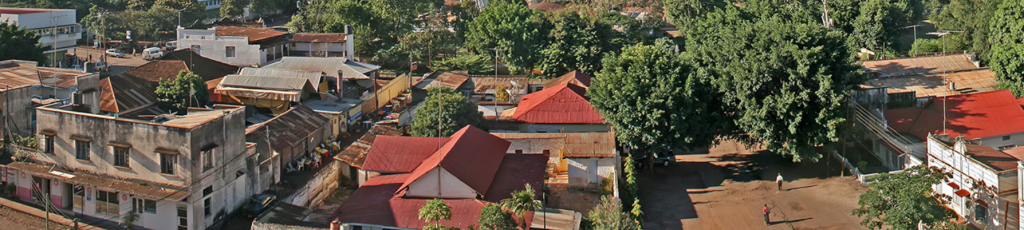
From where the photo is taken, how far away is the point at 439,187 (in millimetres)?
26891

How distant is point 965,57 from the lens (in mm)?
51156

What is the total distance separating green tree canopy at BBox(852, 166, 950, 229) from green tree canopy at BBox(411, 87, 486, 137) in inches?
578

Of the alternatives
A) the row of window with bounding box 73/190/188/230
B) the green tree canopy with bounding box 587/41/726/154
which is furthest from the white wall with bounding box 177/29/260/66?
the green tree canopy with bounding box 587/41/726/154

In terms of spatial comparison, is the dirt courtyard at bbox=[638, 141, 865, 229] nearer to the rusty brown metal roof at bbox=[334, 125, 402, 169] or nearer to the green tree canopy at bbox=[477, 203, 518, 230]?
the green tree canopy at bbox=[477, 203, 518, 230]

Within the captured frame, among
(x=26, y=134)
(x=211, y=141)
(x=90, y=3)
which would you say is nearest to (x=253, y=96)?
(x=26, y=134)

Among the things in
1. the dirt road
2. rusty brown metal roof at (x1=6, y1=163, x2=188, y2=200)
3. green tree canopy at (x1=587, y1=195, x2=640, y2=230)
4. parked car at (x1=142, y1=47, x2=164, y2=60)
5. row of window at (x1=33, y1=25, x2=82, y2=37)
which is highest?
row of window at (x1=33, y1=25, x2=82, y2=37)

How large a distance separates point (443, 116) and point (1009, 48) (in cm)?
2821

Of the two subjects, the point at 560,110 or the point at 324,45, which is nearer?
the point at 560,110

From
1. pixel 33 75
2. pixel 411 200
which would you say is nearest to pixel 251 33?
pixel 33 75

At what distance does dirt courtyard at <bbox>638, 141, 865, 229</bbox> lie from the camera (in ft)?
91.7

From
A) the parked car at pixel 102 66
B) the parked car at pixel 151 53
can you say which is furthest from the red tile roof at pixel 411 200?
the parked car at pixel 151 53

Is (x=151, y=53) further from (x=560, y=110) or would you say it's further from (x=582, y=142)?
(x=582, y=142)

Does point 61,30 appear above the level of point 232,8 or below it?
below

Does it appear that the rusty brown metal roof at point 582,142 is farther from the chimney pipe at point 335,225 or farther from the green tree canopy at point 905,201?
the chimney pipe at point 335,225
